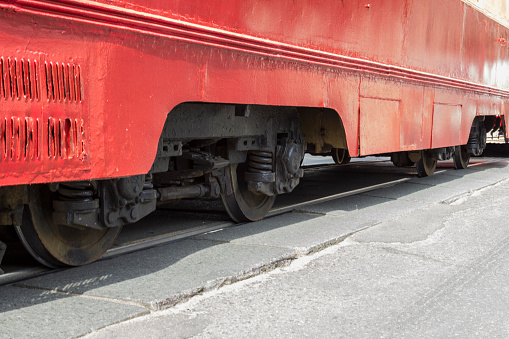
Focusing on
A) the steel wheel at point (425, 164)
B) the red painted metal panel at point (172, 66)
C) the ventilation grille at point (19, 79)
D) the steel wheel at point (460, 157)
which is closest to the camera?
the ventilation grille at point (19, 79)

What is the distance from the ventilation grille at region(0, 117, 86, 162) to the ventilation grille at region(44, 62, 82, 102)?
0.11 metres

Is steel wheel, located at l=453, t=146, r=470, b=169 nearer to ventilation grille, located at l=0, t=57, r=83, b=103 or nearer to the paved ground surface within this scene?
the paved ground surface

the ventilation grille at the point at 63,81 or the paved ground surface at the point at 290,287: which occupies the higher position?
the ventilation grille at the point at 63,81

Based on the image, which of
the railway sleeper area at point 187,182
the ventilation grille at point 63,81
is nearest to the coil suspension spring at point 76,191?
the railway sleeper area at point 187,182

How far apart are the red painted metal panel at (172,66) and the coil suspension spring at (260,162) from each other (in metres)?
0.63

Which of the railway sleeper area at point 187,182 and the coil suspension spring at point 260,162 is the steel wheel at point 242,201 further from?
the coil suspension spring at point 260,162

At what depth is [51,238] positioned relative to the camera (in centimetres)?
348

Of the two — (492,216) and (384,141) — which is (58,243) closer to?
(384,141)

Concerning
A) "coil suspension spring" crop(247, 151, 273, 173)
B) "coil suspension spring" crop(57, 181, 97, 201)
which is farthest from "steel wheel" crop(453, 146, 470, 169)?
"coil suspension spring" crop(57, 181, 97, 201)

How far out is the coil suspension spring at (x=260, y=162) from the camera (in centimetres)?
494

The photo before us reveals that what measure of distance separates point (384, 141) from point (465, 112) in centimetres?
297

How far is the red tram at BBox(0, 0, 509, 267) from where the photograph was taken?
2699 millimetres

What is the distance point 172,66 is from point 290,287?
139 cm

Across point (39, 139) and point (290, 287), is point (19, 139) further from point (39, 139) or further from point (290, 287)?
point (290, 287)
